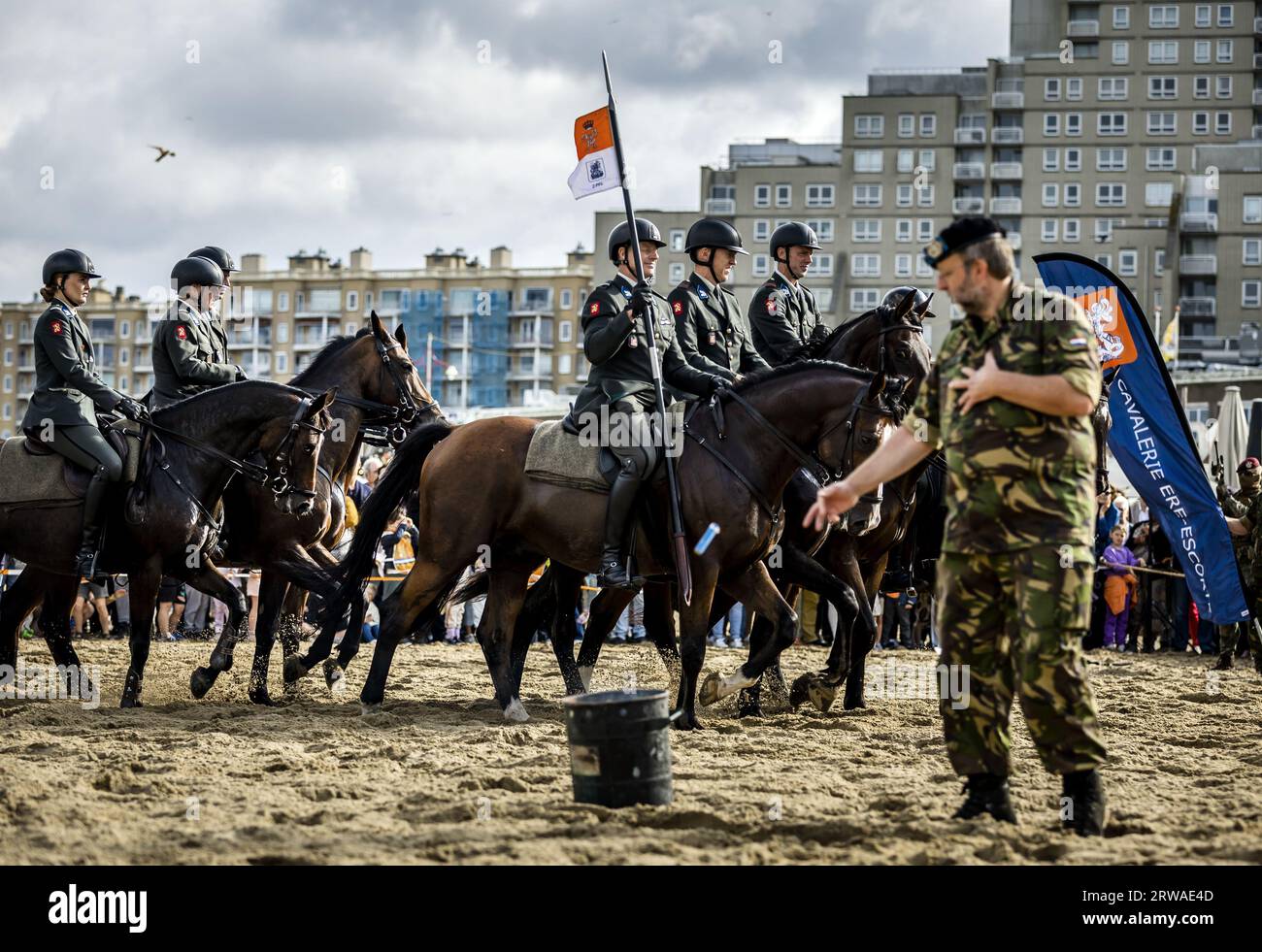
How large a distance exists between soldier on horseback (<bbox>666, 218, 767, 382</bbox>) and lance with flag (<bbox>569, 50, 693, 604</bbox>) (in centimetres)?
53

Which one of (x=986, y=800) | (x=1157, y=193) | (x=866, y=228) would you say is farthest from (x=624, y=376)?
(x=1157, y=193)

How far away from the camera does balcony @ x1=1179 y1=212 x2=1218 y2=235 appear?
296 ft

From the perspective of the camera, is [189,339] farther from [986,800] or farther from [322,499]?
[986,800]

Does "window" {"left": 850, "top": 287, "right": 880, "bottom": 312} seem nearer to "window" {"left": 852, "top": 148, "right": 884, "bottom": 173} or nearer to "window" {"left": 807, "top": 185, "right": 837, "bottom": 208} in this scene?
"window" {"left": 807, "top": 185, "right": 837, "bottom": 208}

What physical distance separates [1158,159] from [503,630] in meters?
101

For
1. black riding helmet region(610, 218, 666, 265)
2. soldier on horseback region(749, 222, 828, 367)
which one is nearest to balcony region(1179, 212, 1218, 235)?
soldier on horseback region(749, 222, 828, 367)

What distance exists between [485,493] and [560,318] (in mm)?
118918

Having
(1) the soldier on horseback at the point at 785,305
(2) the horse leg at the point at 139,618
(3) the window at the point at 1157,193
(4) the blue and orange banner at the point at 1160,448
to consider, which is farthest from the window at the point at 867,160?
(2) the horse leg at the point at 139,618

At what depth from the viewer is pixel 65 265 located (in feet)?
35.6

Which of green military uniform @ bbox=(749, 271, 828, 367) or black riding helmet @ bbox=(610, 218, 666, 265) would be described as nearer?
black riding helmet @ bbox=(610, 218, 666, 265)
